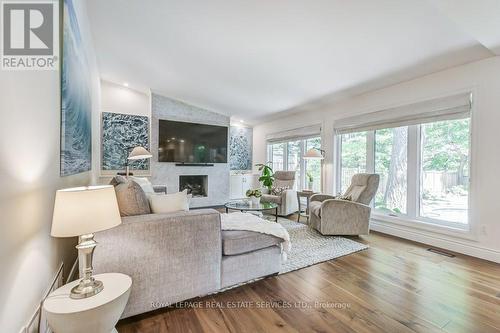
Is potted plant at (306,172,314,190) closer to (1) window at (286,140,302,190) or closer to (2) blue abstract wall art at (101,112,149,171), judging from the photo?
(1) window at (286,140,302,190)

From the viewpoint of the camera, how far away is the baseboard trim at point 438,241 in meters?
2.64

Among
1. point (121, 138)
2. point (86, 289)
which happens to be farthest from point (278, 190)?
point (86, 289)

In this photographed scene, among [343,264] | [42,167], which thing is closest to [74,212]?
[42,167]

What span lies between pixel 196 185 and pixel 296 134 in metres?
2.83

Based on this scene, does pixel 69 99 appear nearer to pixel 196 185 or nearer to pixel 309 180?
A: pixel 196 185

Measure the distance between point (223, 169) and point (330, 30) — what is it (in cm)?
432

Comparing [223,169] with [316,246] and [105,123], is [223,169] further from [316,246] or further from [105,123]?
[316,246]

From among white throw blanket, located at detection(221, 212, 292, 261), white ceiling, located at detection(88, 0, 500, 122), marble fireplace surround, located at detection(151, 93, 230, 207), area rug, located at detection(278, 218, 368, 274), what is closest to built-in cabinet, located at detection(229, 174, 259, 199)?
marble fireplace surround, located at detection(151, 93, 230, 207)

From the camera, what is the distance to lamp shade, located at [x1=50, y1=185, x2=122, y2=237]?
1073 millimetres

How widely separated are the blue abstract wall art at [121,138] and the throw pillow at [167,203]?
149 inches

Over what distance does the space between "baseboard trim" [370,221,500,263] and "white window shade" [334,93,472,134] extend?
1585 mm

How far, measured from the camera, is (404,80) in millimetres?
3375

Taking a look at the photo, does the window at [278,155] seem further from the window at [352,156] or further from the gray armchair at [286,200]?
the window at [352,156]

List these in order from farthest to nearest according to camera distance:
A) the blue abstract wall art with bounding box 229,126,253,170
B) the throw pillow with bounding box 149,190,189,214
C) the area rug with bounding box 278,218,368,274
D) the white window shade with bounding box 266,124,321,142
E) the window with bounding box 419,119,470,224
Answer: the blue abstract wall art with bounding box 229,126,253,170 < the white window shade with bounding box 266,124,321,142 < the window with bounding box 419,119,470,224 < the area rug with bounding box 278,218,368,274 < the throw pillow with bounding box 149,190,189,214
